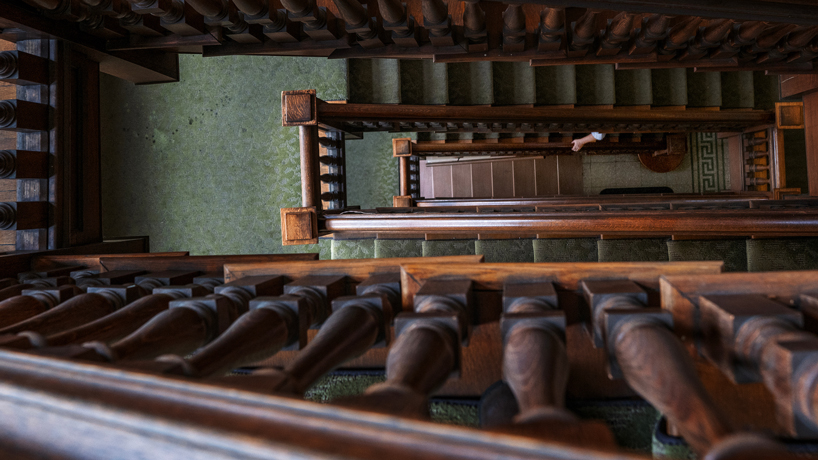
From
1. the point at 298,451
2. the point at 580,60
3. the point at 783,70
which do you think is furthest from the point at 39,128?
the point at 783,70

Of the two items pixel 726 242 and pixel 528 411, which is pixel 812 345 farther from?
pixel 726 242

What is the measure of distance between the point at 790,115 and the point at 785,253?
2.30 metres

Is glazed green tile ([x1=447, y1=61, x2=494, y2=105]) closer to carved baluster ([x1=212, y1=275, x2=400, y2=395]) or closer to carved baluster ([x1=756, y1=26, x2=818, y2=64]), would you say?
carved baluster ([x1=756, y1=26, x2=818, y2=64])

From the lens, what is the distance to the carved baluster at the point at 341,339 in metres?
0.47

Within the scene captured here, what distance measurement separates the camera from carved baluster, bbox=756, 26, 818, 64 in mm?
1808

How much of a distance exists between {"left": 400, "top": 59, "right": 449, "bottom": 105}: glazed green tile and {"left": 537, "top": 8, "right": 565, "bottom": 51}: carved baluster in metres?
1.50

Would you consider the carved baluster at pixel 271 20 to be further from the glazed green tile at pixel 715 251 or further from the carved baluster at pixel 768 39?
the carved baluster at pixel 768 39

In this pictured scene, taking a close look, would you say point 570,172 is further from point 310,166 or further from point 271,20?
A: point 271,20

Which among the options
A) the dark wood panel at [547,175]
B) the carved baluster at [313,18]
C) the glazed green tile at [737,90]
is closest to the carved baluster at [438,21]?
the carved baluster at [313,18]

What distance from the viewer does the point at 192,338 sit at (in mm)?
696

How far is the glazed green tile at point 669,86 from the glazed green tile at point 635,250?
3.04 metres

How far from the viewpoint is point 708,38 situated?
199cm

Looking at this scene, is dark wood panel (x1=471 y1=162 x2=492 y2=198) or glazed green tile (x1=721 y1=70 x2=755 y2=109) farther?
dark wood panel (x1=471 y1=162 x2=492 y2=198)

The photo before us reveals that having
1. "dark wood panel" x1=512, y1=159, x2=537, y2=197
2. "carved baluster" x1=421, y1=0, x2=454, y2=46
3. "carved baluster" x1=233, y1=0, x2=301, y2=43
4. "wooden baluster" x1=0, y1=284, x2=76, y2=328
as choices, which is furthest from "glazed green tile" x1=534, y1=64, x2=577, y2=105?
"wooden baluster" x1=0, y1=284, x2=76, y2=328
